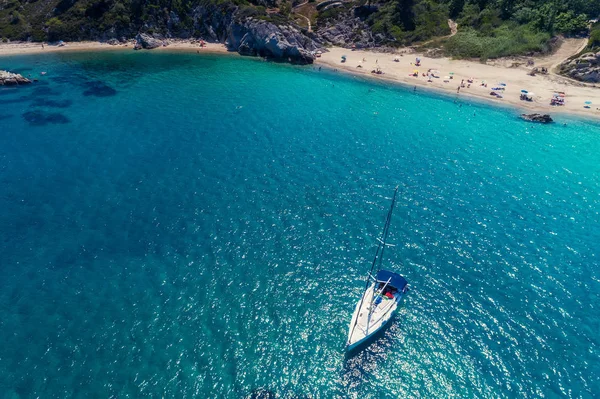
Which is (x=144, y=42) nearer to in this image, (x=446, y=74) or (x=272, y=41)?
(x=272, y=41)

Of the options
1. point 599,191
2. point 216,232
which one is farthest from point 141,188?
point 599,191

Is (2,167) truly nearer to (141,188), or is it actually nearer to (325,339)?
(141,188)

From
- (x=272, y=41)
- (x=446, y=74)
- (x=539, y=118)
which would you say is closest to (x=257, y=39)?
(x=272, y=41)

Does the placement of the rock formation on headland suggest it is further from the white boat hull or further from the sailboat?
the white boat hull

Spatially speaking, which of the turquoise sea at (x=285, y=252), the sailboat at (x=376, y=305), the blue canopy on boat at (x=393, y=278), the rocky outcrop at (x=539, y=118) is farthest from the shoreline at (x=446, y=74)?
the sailboat at (x=376, y=305)

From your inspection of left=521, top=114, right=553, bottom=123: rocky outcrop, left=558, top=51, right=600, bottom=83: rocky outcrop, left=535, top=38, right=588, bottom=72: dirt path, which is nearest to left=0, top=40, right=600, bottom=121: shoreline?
left=558, top=51, right=600, bottom=83: rocky outcrop
